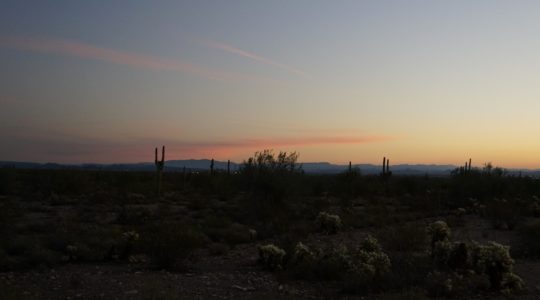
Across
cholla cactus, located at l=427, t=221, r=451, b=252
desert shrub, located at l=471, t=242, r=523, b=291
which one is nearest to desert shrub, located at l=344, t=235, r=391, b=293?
desert shrub, located at l=471, t=242, r=523, b=291

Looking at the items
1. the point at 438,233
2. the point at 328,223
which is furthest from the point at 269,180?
the point at 438,233

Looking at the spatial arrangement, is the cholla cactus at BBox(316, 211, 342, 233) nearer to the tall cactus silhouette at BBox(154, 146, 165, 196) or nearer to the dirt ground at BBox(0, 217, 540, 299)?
the dirt ground at BBox(0, 217, 540, 299)

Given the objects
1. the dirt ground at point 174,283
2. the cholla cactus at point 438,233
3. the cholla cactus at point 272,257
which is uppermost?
the cholla cactus at point 438,233

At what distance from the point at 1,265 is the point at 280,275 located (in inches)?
226

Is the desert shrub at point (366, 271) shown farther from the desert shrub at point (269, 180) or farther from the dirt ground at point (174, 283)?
the desert shrub at point (269, 180)

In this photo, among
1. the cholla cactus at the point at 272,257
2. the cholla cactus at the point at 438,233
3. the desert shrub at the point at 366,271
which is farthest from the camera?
the cholla cactus at the point at 438,233

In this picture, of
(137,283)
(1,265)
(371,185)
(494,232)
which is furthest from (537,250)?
(371,185)

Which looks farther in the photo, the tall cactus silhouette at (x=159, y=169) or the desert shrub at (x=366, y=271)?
the tall cactus silhouette at (x=159, y=169)

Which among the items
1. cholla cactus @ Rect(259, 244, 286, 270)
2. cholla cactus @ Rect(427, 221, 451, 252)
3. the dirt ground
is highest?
cholla cactus @ Rect(427, 221, 451, 252)

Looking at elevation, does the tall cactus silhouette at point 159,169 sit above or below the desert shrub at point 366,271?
above

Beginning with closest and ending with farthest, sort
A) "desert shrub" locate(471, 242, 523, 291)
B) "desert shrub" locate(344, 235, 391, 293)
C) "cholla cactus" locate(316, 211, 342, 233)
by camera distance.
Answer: "desert shrub" locate(344, 235, 391, 293), "desert shrub" locate(471, 242, 523, 291), "cholla cactus" locate(316, 211, 342, 233)

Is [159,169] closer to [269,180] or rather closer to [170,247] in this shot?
[269,180]

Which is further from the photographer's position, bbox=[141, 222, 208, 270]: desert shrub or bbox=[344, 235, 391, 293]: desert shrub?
bbox=[141, 222, 208, 270]: desert shrub

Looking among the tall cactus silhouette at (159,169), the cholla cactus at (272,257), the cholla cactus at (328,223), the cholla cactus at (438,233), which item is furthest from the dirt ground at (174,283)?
the tall cactus silhouette at (159,169)
